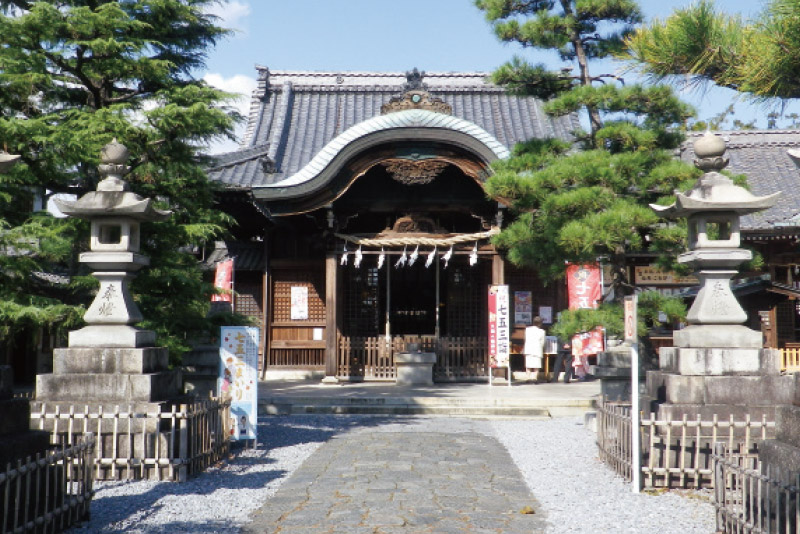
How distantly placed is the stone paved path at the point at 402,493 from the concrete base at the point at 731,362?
7.17ft

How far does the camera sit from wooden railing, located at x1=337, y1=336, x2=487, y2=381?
16094mm

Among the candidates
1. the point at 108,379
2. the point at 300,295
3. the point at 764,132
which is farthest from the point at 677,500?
the point at 764,132

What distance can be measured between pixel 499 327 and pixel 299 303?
5.22 meters

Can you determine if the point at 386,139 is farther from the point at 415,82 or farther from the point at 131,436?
the point at 131,436

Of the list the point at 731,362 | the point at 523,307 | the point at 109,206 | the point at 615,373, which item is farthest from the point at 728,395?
the point at 523,307

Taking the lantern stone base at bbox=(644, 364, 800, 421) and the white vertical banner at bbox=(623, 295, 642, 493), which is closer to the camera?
the white vertical banner at bbox=(623, 295, 642, 493)

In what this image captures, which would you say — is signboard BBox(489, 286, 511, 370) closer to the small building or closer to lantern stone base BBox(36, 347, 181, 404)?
the small building

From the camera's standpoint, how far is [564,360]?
56.9 ft

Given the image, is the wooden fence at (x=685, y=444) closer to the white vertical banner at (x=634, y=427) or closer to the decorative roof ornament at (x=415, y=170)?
the white vertical banner at (x=634, y=427)

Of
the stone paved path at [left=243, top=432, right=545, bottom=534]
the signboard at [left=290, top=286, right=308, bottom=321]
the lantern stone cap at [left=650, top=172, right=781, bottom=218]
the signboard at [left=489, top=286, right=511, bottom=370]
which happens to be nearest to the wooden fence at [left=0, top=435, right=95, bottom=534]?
the stone paved path at [left=243, top=432, right=545, bottom=534]

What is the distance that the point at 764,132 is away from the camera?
22375 millimetres

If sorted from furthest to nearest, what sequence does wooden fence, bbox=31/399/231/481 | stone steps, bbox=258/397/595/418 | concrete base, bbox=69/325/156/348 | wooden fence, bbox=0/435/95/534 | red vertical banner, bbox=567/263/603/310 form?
red vertical banner, bbox=567/263/603/310 < stone steps, bbox=258/397/595/418 < concrete base, bbox=69/325/156/348 < wooden fence, bbox=31/399/231/481 < wooden fence, bbox=0/435/95/534

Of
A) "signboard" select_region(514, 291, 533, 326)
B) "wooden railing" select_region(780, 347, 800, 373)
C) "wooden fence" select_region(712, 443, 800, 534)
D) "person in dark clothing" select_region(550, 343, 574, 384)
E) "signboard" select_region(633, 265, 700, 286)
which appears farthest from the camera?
"signboard" select_region(633, 265, 700, 286)

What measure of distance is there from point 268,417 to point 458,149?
687cm
